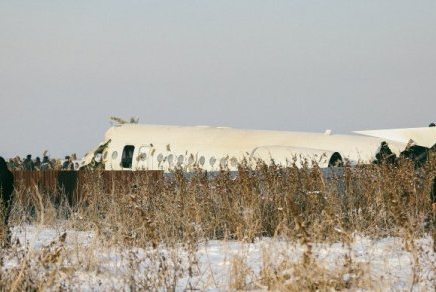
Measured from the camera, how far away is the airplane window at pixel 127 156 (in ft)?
114

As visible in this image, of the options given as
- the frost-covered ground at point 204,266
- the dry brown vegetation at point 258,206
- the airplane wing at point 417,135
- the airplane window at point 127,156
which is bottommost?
the frost-covered ground at point 204,266

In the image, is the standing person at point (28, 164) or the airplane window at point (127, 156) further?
the standing person at point (28, 164)

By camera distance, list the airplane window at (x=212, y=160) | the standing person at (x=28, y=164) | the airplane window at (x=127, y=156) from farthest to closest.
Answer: the standing person at (x=28, y=164), the airplane window at (x=127, y=156), the airplane window at (x=212, y=160)

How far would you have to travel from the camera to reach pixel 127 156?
34.9m

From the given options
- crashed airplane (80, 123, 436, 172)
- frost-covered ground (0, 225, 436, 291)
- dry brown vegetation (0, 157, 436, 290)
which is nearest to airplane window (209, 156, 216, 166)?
crashed airplane (80, 123, 436, 172)

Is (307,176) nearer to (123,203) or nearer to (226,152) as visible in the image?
(123,203)

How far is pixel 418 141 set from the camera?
39.4 meters

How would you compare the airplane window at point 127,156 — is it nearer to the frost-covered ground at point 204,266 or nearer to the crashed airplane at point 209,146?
the crashed airplane at point 209,146

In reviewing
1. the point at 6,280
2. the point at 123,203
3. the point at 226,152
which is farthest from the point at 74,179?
the point at 6,280

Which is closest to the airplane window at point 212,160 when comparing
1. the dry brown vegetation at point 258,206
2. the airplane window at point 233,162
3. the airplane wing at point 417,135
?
the airplane window at point 233,162

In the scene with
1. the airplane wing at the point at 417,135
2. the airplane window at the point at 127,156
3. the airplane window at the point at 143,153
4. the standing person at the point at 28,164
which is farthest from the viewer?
the standing person at the point at 28,164

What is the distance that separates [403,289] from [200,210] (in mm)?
7392

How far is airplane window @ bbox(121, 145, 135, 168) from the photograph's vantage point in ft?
114

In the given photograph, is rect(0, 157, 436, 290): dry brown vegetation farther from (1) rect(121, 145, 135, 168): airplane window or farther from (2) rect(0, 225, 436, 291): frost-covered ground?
(1) rect(121, 145, 135, 168): airplane window
